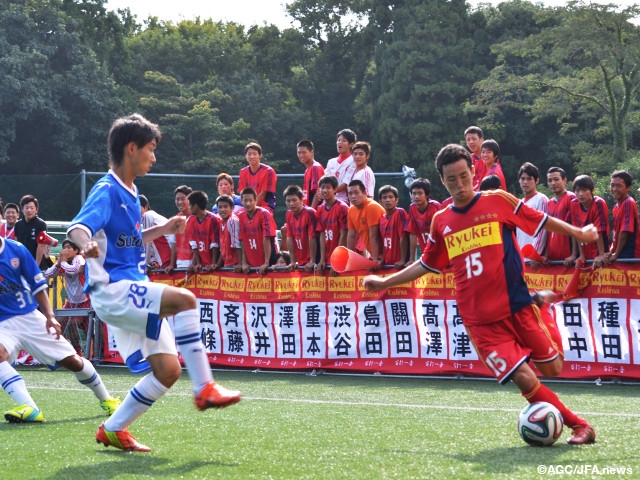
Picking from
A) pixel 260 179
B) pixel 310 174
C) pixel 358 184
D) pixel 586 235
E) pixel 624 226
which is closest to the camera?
pixel 586 235

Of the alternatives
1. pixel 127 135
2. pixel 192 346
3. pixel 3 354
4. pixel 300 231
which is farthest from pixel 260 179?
pixel 192 346

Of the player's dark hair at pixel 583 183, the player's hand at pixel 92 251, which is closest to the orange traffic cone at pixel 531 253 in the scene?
the player's dark hair at pixel 583 183

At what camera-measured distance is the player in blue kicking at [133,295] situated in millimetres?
5562

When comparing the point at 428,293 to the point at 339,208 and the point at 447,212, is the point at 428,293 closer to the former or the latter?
the point at 339,208

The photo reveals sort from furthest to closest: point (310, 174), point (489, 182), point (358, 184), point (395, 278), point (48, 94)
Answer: point (48, 94) → point (310, 174) → point (358, 184) → point (489, 182) → point (395, 278)

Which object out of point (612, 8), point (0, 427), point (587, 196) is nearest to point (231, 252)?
point (587, 196)

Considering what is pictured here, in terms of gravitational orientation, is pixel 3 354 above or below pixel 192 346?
below

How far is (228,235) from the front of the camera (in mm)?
13062

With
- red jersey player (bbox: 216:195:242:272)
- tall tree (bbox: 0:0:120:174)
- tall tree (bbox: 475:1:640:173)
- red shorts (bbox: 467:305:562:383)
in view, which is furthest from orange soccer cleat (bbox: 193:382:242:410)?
tall tree (bbox: 0:0:120:174)

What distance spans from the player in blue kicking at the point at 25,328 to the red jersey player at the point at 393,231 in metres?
4.82

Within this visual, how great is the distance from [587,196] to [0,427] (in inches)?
274

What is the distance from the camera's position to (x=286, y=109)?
2023 inches

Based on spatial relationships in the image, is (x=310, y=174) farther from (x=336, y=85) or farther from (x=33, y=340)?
(x=336, y=85)

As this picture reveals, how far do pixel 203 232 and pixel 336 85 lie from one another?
42.9 m
